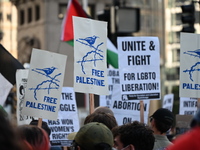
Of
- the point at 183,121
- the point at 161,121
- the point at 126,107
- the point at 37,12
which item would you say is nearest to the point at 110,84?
the point at 183,121

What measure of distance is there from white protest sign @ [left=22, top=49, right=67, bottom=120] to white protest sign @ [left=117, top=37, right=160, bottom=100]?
1156 mm

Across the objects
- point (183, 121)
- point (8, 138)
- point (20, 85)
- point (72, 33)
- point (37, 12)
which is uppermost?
point (8, 138)

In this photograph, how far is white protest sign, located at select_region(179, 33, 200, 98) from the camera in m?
8.27

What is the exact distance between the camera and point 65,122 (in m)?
9.94

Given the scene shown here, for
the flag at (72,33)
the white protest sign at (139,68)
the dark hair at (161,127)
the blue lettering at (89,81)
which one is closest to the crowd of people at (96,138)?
the dark hair at (161,127)

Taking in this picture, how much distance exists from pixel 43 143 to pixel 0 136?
1.14 meters

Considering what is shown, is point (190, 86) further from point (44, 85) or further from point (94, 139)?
point (94, 139)

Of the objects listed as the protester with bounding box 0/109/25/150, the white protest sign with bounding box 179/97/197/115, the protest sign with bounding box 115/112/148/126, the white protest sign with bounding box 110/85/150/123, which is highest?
the protester with bounding box 0/109/25/150

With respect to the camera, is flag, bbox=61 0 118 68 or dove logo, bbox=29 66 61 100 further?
flag, bbox=61 0 118 68

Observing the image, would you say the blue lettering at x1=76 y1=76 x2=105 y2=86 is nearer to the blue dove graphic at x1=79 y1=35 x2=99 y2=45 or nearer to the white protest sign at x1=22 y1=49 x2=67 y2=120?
the white protest sign at x1=22 y1=49 x2=67 y2=120

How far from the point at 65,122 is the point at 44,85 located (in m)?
2.21

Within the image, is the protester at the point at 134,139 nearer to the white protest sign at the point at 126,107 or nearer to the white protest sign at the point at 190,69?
the white protest sign at the point at 190,69

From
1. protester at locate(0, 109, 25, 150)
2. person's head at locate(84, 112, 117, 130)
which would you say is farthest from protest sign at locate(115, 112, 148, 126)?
protester at locate(0, 109, 25, 150)

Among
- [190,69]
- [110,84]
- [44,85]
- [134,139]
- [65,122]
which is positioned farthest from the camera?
[110,84]
